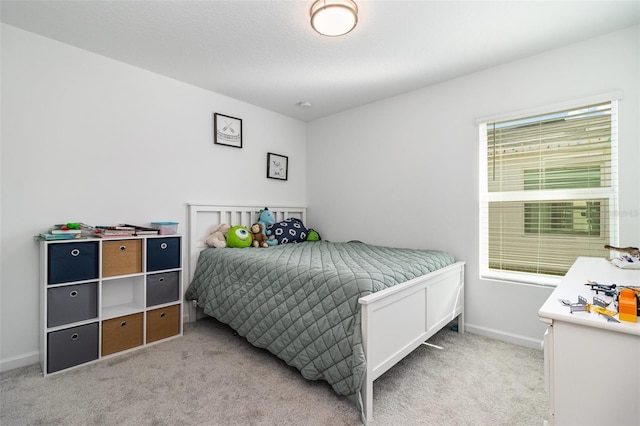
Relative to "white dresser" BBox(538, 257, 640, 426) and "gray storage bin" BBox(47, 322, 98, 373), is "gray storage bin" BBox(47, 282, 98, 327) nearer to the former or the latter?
"gray storage bin" BBox(47, 322, 98, 373)

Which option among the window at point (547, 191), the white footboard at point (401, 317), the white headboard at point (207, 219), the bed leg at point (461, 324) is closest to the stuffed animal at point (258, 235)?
the white headboard at point (207, 219)

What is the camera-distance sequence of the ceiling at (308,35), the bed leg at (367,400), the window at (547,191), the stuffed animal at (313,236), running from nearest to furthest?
the bed leg at (367,400)
the ceiling at (308,35)
the window at (547,191)
the stuffed animal at (313,236)

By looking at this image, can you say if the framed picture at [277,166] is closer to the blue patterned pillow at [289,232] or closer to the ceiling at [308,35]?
the blue patterned pillow at [289,232]

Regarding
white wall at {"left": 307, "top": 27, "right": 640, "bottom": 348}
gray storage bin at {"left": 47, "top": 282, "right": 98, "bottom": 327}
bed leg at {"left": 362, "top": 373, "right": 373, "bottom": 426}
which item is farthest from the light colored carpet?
white wall at {"left": 307, "top": 27, "right": 640, "bottom": 348}

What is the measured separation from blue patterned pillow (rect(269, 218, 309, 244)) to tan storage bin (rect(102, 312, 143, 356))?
1453 millimetres

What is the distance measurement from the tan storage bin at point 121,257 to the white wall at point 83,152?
34 centimetres

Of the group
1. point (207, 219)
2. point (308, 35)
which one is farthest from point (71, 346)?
point (308, 35)

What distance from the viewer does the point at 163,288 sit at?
2.44m

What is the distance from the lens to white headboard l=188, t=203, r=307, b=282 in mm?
2896

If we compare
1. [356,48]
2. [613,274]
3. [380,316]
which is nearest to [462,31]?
[356,48]

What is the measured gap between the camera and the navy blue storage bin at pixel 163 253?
2363 millimetres

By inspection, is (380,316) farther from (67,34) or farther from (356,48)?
(67,34)

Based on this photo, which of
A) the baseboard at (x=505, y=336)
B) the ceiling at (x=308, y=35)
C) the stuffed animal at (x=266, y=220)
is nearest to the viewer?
the ceiling at (x=308, y=35)

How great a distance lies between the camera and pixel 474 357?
2.19 metres
